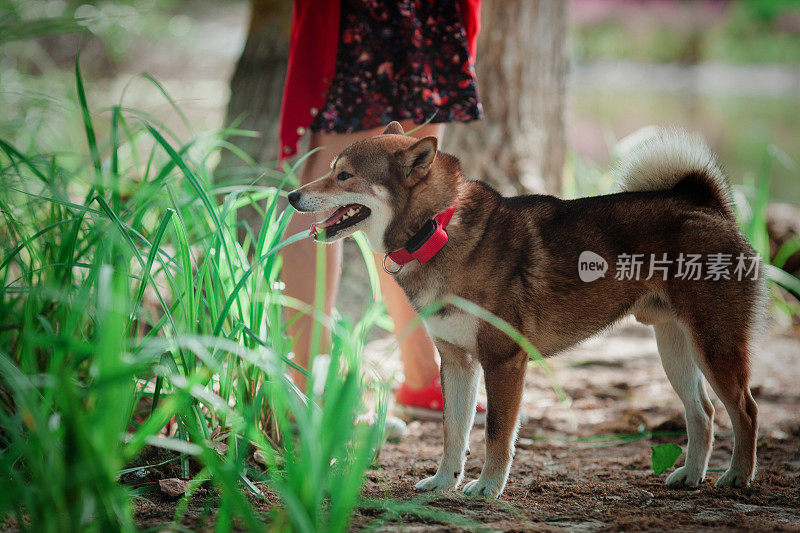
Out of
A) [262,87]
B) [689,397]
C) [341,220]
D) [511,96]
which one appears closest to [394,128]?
[341,220]

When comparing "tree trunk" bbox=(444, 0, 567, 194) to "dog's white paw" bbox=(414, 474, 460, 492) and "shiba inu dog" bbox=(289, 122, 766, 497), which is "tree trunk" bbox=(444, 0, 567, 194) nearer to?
"shiba inu dog" bbox=(289, 122, 766, 497)

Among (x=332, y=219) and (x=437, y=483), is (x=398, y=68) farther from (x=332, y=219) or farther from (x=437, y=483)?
(x=437, y=483)

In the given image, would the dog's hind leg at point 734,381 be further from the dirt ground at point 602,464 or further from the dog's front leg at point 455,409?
the dog's front leg at point 455,409

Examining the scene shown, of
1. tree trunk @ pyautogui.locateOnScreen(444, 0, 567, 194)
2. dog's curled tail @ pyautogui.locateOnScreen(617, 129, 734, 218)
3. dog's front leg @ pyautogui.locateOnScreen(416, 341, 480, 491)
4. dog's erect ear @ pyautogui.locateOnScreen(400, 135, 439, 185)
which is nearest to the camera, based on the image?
dog's erect ear @ pyautogui.locateOnScreen(400, 135, 439, 185)

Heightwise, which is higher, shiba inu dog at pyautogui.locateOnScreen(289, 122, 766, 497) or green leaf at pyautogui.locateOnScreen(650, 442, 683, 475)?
shiba inu dog at pyautogui.locateOnScreen(289, 122, 766, 497)

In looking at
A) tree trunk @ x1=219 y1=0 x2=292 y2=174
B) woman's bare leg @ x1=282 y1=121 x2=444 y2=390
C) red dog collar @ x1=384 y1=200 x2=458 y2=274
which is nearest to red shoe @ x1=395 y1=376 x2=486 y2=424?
woman's bare leg @ x1=282 y1=121 x2=444 y2=390

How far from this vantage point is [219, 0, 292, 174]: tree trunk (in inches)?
150

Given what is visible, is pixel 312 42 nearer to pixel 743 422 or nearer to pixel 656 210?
pixel 656 210

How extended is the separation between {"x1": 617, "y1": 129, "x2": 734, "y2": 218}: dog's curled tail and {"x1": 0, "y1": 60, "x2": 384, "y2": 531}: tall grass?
103cm

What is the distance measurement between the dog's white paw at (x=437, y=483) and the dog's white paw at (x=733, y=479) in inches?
32.3

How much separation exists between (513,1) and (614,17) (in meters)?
19.4

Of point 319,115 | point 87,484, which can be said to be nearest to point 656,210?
point 319,115

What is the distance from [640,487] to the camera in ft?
6.88

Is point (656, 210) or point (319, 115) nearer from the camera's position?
point (656, 210)
